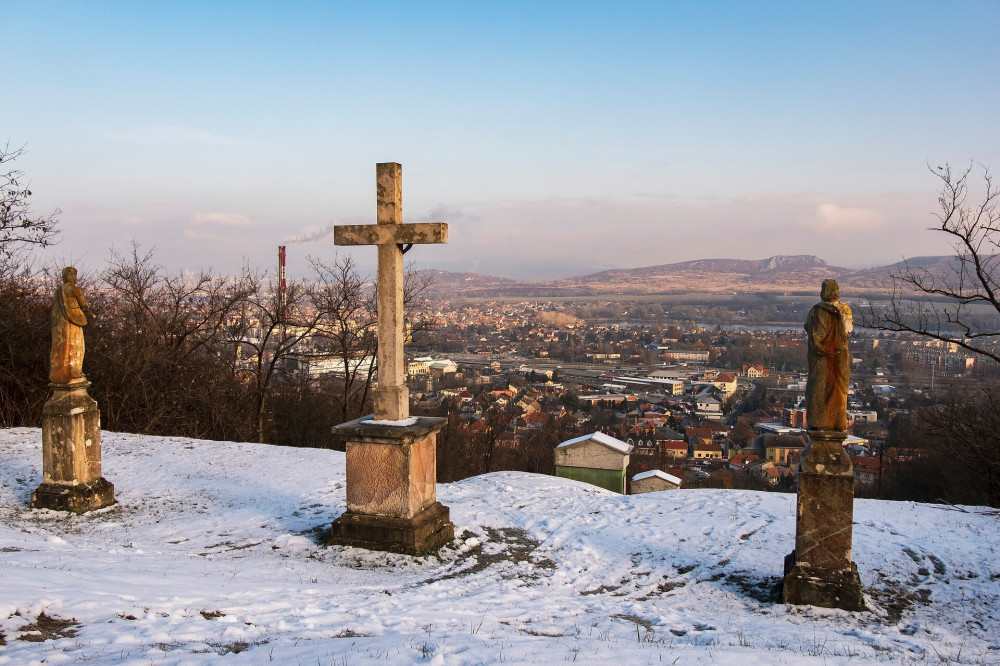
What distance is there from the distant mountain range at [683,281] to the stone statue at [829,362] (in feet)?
94.9

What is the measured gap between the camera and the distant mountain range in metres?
55.9

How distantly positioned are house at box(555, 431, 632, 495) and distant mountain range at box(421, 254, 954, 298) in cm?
2449

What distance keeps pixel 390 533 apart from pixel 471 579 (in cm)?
102

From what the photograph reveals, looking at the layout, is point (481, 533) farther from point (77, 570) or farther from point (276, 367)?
point (276, 367)

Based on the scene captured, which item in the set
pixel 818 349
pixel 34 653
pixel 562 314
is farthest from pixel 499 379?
pixel 562 314

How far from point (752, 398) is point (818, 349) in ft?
83.9

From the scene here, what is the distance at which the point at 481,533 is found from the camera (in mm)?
7305

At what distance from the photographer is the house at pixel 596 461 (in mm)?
11797

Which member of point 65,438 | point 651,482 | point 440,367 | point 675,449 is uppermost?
point 65,438

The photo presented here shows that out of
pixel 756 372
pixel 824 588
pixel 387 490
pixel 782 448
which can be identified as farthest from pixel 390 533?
pixel 756 372

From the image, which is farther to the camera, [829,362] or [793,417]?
[793,417]

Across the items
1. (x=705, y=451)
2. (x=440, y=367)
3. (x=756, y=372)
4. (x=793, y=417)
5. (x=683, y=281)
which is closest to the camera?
(x=705, y=451)

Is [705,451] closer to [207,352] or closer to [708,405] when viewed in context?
[708,405]

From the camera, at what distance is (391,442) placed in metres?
6.36
